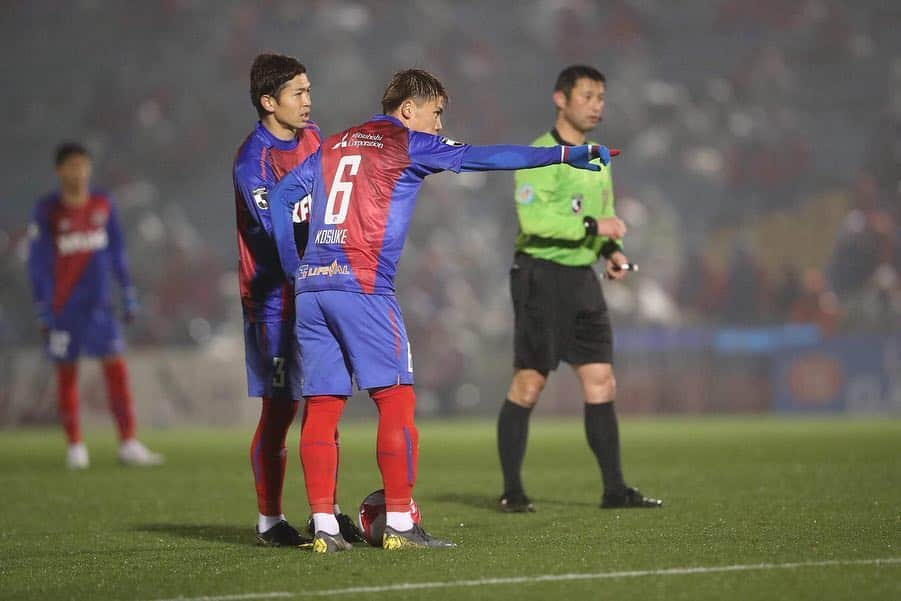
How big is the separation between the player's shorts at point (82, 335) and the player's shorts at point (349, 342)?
642 cm

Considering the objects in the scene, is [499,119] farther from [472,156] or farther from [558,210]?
[472,156]

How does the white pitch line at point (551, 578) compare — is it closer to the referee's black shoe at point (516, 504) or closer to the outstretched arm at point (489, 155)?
the outstretched arm at point (489, 155)

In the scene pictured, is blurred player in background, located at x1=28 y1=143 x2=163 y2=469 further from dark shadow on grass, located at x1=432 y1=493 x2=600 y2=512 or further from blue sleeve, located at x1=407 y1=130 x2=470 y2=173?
blue sleeve, located at x1=407 y1=130 x2=470 y2=173

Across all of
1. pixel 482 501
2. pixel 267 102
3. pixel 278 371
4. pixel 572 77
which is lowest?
pixel 482 501

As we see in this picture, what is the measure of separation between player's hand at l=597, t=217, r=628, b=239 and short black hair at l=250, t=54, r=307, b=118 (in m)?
1.87

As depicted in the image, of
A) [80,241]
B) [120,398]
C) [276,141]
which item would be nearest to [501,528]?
[276,141]

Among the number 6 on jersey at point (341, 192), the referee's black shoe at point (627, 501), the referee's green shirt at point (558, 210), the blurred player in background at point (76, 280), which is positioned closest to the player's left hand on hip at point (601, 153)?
the number 6 on jersey at point (341, 192)

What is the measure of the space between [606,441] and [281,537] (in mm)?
2092

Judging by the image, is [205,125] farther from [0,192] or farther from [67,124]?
[0,192]

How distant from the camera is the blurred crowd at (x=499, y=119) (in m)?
22.8

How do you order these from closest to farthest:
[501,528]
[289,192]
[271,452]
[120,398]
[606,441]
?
1. [289,192]
2. [271,452]
3. [501,528]
4. [606,441]
5. [120,398]

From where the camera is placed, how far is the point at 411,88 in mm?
5223

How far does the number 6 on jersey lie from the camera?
5.07 metres

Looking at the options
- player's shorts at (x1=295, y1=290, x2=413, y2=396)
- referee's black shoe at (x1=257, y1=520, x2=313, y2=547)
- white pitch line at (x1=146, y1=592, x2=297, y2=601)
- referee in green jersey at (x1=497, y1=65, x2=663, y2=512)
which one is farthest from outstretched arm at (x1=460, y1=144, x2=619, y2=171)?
referee in green jersey at (x1=497, y1=65, x2=663, y2=512)
